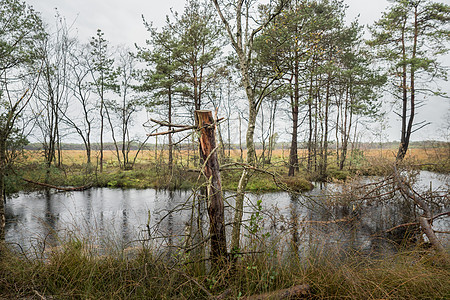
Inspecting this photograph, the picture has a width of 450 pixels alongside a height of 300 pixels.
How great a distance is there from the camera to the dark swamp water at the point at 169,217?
583 centimetres

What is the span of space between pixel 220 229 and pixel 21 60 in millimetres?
13482

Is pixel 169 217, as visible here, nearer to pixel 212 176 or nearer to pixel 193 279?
pixel 212 176

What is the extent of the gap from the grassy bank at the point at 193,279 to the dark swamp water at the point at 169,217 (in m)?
1.67

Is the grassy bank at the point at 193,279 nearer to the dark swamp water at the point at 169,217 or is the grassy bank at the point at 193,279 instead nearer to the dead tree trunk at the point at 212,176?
the dead tree trunk at the point at 212,176

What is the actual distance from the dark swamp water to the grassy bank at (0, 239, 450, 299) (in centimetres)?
167

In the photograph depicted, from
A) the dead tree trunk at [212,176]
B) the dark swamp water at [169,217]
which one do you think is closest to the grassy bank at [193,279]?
the dead tree trunk at [212,176]

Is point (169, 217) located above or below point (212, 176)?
below

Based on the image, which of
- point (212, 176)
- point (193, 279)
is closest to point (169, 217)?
point (212, 176)

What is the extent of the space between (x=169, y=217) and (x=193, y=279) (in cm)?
678

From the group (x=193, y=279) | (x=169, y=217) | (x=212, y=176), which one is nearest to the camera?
(x=193, y=279)

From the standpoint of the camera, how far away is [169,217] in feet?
29.9

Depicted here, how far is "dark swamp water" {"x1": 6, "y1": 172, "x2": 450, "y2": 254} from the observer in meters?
5.83

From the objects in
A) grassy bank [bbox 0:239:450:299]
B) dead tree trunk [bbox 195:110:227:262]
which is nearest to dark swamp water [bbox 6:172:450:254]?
grassy bank [bbox 0:239:450:299]

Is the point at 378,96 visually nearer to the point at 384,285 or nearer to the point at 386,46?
the point at 386,46
